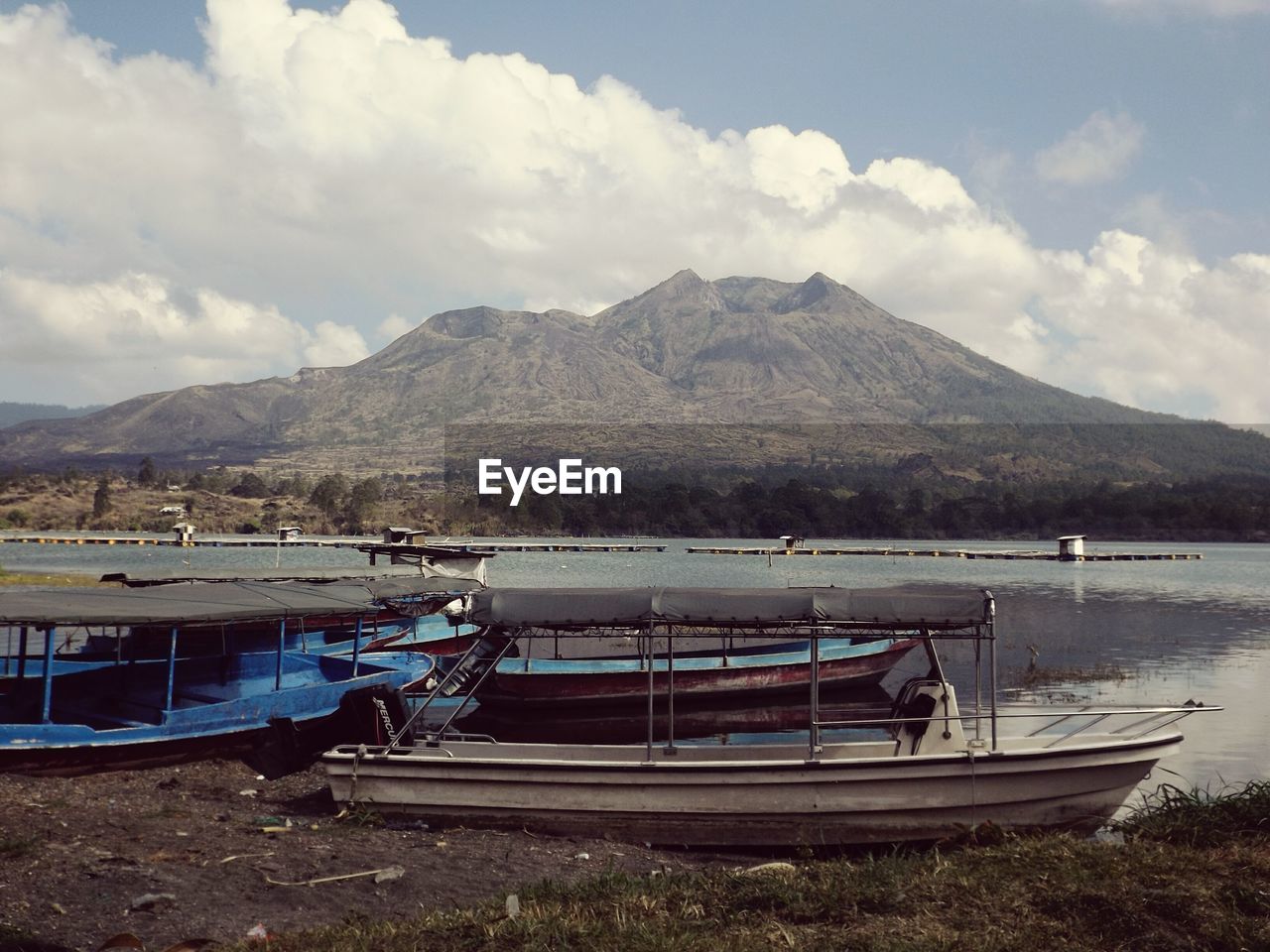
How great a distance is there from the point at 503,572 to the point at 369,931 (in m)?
78.8

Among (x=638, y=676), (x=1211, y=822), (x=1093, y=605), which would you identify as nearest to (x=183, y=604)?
(x=638, y=676)

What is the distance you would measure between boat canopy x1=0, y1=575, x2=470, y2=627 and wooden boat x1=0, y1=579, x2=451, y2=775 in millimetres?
21

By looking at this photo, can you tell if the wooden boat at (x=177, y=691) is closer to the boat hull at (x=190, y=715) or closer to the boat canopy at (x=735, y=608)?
the boat hull at (x=190, y=715)

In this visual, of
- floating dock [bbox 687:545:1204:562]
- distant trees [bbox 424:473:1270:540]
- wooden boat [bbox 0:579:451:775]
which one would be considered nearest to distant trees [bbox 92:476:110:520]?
distant trees [bbox 424:473:1270:540]

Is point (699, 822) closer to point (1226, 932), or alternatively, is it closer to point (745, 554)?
point (1226, 932)

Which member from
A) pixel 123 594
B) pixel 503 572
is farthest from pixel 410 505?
pixel 123 594

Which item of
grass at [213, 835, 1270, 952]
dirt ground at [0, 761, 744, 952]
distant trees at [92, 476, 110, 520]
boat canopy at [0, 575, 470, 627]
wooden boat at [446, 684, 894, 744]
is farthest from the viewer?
distant trees at [92, 476, 110, 520]

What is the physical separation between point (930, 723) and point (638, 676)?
11.8 metres

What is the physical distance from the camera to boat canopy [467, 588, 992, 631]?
48.1 ft

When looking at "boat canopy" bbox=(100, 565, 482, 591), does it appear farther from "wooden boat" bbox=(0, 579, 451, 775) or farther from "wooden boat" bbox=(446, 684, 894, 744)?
"wooden boat" bbox=(446, 684, 894, 744)

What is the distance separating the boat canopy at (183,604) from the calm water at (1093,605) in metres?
14.8

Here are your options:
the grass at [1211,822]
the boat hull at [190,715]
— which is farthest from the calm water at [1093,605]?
the boat hull at [190,715]

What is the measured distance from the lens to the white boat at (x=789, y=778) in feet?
46.6

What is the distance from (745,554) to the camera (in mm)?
129125
